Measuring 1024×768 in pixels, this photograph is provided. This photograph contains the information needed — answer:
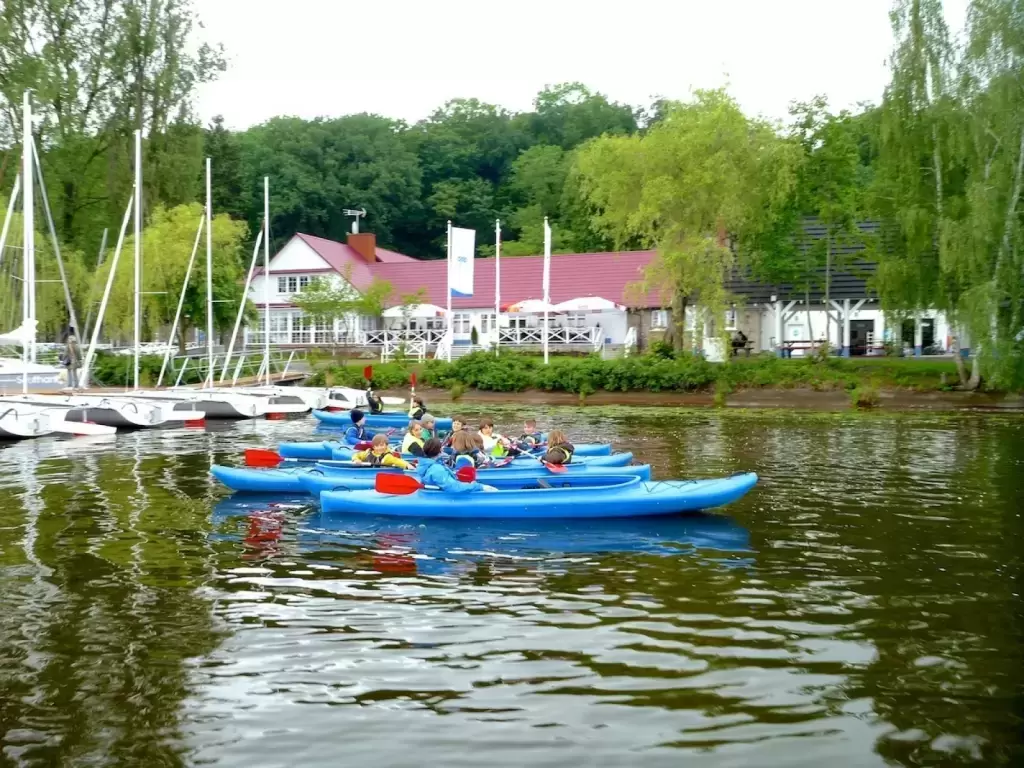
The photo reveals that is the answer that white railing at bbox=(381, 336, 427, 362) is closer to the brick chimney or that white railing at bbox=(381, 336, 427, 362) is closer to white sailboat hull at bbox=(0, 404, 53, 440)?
the brick chimney

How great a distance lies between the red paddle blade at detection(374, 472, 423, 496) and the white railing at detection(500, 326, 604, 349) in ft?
115

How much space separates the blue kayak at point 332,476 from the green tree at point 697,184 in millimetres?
23399

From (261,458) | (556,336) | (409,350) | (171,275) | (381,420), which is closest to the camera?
(261,458)

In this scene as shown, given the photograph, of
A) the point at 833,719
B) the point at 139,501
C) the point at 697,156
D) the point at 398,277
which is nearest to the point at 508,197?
the point at 398,277

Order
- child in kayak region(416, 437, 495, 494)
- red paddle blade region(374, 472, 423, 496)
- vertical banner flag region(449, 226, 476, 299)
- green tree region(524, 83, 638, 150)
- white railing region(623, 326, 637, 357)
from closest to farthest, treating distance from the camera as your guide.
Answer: child in kayak region(416, 437, 495, 494) → red paddle blade region(374, 472, 423, 496) → vertical banner flag region(449, 226, 476, 299) → white railing region(623, 326, 637, 357) → green tree region(524, 83, 638, 150)

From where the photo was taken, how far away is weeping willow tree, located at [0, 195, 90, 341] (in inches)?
1222

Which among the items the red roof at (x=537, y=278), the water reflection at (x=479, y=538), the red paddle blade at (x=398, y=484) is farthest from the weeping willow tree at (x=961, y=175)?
the red paddle blade at (x=398, y=484)

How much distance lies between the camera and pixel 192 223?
1666 inches

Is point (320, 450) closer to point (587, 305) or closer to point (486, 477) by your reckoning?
point (486, 477)

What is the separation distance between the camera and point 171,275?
41.4 m

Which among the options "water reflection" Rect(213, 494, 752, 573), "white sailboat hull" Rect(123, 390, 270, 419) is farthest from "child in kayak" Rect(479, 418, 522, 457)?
"white sailboat hull" Rect(123, 390, 270, 419)

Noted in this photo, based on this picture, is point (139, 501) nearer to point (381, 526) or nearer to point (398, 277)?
point (381, 526)

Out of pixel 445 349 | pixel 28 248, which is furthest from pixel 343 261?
pixel 28 248

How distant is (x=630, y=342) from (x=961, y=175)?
1763 cm
